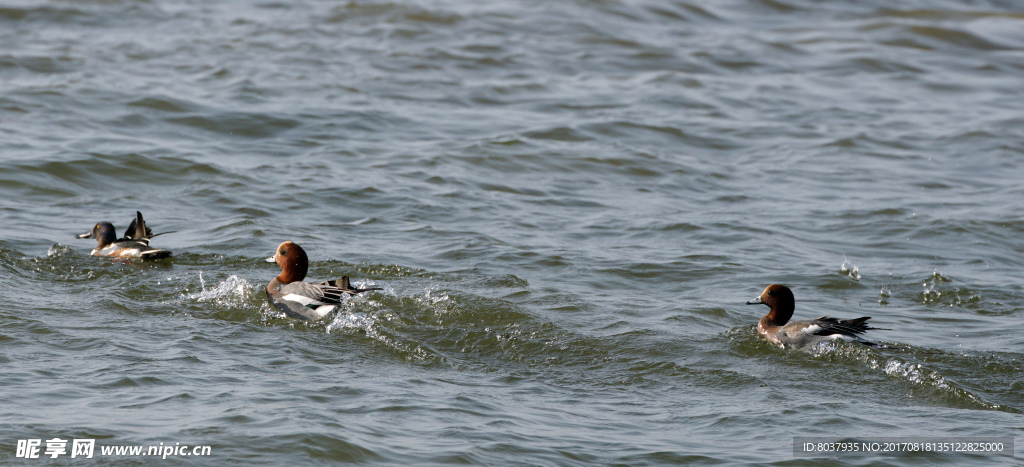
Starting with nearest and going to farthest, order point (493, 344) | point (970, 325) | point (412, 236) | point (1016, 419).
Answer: point (1016, 419) → point (493, 344) → point (970, 325) → point (412, 236)

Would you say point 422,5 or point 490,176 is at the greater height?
point 422,5

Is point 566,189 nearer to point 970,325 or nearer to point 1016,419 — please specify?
point 970,325

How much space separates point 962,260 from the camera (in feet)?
36.1

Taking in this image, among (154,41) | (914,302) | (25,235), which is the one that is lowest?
(914,302)

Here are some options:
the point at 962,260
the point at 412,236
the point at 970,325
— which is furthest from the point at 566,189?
the point at 970,325

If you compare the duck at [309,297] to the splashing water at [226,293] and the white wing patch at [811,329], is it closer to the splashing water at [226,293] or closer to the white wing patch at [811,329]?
the splashing water at [226,293]

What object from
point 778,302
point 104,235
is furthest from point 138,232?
point 778,302

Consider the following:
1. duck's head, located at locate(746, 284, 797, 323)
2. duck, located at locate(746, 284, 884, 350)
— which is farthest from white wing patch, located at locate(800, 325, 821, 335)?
duck's head, located at locate(746, 284, 797, 323)

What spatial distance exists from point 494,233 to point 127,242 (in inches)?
136

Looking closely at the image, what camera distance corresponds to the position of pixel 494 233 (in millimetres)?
10938

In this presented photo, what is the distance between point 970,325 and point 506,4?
18247 mm

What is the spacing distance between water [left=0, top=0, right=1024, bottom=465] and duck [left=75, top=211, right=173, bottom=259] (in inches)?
6.4

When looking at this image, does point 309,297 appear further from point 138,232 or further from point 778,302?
point 778,302

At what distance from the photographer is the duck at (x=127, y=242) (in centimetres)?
938
